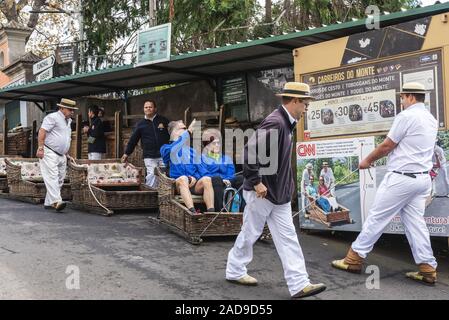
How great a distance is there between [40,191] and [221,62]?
399 centimetres

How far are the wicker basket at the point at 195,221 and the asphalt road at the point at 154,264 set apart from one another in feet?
0.42

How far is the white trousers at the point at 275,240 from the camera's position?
4457 millimetres

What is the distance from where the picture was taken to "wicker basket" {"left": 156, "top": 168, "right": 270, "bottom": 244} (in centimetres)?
637

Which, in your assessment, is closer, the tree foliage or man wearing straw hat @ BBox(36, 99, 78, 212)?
man wearing straw hat @ BBox(36, 99, 78, 212)

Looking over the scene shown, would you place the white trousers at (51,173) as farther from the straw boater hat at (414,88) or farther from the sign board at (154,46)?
the straw boater hat at (414,88)

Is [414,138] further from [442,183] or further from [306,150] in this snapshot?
[306,150]

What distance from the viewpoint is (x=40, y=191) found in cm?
963

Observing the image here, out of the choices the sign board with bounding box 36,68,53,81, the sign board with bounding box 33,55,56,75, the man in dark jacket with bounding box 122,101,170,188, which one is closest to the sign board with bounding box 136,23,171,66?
the man in dark jacket with bounding box 122,101,170,188

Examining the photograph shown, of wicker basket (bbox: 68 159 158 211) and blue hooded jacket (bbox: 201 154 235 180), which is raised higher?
blue hooded jacket (bbox: 201 154 235 180)

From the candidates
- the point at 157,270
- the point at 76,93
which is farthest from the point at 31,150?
the point at 157,270

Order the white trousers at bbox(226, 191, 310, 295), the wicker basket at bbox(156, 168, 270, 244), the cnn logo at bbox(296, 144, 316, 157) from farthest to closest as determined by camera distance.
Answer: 1. the cnn logo at bbox(296, 144, 316, 157)
2. the wicker basket at bbox(156, 168, 270, 244)
3. the white trousers at bbox(226, 191, 310, 295)

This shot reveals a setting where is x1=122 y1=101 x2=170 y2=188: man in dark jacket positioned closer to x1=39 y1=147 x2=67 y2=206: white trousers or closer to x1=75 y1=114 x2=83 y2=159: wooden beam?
x1=39 y1=147 x2=67 y2=206: white trousers
